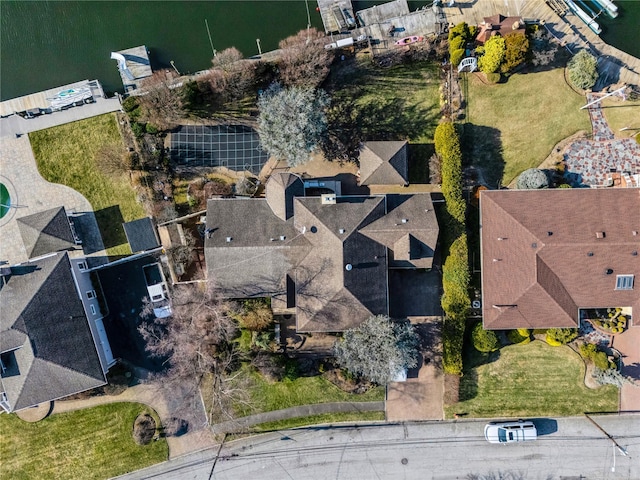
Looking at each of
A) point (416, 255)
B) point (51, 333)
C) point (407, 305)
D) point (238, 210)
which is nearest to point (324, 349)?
point (407, 305)

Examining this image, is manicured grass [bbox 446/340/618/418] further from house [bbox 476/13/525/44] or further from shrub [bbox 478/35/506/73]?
house [bbox 476/13/525/44]

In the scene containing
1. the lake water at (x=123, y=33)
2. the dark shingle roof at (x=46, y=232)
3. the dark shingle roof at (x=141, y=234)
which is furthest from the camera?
the lake water at (x=123, y=33)

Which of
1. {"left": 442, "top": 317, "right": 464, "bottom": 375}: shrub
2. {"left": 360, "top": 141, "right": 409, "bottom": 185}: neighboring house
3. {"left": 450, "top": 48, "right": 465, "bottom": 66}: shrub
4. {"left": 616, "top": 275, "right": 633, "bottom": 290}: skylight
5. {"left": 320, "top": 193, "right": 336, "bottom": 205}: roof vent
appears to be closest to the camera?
{"left": 616, "top": 275, "right": 633, "bottom": 290}: skylight

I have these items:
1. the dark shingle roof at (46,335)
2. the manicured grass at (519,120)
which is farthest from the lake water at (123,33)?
the dark shingle roof at (46,335)

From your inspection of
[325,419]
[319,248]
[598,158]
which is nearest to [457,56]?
[598,158]

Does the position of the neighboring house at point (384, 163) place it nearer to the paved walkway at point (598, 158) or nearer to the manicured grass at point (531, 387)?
the paved walkway at point (598, 158)

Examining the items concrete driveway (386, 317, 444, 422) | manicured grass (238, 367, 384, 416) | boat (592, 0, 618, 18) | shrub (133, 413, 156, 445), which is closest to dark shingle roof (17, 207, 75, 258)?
shrub (133, 413, 156, 445)
